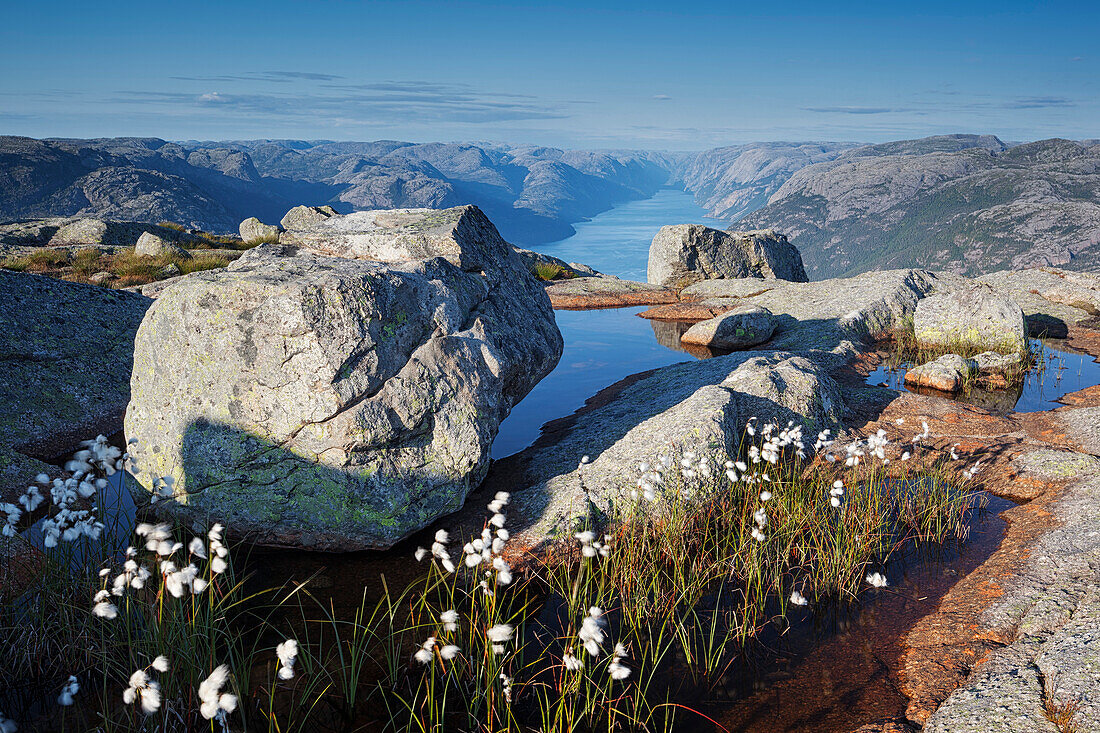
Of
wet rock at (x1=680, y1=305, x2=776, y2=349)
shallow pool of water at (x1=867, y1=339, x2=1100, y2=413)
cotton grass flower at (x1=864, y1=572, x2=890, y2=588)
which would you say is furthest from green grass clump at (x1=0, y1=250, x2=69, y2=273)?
shallow pool of water at (x1=867, y1=339, x2=1100, y2=413)

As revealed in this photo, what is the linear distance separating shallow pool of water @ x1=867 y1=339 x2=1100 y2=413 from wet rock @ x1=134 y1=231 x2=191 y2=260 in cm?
2757

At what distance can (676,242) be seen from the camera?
31.7m

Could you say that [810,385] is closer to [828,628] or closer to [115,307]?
[828,628]

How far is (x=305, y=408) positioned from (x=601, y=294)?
2032cm

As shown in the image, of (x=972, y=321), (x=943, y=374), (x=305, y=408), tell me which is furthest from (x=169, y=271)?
(x=972, y=321)

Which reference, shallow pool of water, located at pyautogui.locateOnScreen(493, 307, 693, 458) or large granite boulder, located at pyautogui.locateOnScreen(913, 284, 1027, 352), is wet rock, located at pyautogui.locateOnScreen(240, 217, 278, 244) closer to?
shallow pool of water, located at pyautogui.locateOnScreen(493, 307, 693, 458)

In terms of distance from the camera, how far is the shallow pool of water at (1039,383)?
1363cm

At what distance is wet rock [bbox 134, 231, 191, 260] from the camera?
2650 cm

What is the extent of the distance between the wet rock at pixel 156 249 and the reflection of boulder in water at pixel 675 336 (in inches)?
814

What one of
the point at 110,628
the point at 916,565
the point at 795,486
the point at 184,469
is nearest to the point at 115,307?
the point at 184,469

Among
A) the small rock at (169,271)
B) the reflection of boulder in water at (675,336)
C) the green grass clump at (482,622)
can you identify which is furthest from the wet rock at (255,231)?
the green grass clump at (482,622)

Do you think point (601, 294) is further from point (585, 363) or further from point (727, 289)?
point (585, 363)

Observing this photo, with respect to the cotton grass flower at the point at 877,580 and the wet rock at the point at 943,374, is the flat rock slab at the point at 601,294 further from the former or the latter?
the cotton grass flower at the point at 877,580

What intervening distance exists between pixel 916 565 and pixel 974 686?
254 centimetres
